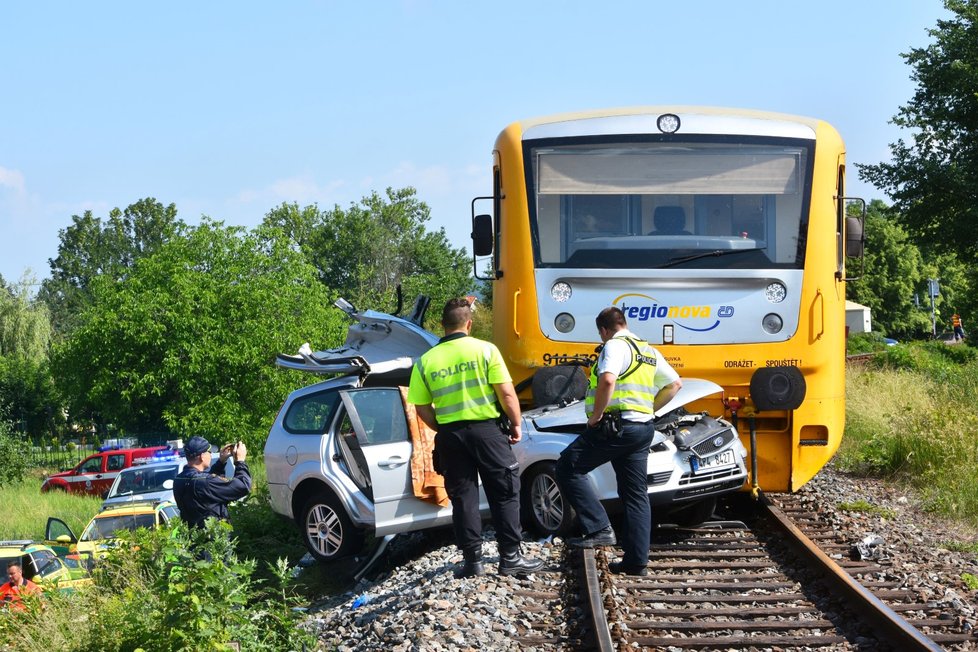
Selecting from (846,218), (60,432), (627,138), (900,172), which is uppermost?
(900,172)

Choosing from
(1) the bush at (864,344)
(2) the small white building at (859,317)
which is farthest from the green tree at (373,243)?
(1) the bush at (864,344)

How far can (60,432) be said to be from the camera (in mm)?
53844

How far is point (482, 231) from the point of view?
9812 millimetres

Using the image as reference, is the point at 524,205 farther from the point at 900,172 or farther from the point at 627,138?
the point at 900,172

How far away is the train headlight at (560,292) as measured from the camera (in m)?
9.36

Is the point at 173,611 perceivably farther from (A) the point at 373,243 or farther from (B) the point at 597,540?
(A) the point at 373,243

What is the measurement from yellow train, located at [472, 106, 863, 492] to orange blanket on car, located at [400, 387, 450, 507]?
950 millimetres

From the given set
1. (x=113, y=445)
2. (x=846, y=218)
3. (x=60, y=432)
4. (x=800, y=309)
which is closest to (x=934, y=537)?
(x=800, y=309)

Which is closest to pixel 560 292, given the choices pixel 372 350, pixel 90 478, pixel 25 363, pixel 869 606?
pixel 372 350

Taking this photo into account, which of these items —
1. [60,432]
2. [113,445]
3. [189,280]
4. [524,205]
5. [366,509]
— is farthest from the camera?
[60,432]

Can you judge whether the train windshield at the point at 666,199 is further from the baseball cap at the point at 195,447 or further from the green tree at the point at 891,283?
the green tree at the point at 891,283

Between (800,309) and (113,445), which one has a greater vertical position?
(800,309)

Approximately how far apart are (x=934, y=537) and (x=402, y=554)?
4508 mm

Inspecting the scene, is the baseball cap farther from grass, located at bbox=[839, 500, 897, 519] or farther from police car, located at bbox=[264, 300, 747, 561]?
grass, located at bbox=[839, 500, 897, 519]
